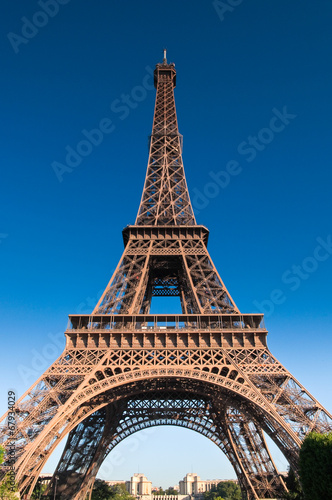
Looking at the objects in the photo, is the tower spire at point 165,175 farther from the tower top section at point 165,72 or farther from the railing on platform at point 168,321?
the railing on platform at point 168,321

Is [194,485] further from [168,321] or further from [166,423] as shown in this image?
[168,321]

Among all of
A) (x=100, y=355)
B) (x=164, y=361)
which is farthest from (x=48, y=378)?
(x=164, y=361)

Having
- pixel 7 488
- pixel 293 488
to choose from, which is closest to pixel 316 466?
pixel 7 488

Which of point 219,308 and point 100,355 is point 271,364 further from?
point 100,355

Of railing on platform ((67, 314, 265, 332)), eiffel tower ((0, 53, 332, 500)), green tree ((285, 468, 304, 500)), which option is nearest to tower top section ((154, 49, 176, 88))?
eiffel tower ((0, 53, 332, 500))

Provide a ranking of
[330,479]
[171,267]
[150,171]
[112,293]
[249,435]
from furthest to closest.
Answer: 1. [150,171]
2. [171,267]
3. [249,435]
4. [112,293]
5. [330,479]

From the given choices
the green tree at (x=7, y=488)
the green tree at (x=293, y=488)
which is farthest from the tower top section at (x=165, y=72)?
the green tree at (x=293, y=488)
